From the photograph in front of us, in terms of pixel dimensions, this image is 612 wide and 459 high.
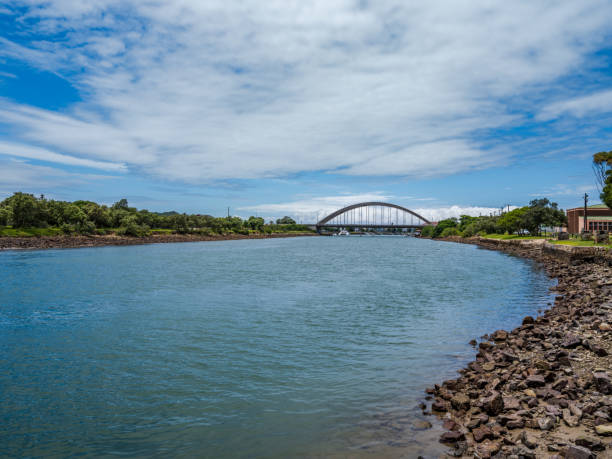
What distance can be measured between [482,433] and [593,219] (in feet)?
342

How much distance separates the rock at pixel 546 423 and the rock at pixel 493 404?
0.79 metres

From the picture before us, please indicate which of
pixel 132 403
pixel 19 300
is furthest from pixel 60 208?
pixel 132 403

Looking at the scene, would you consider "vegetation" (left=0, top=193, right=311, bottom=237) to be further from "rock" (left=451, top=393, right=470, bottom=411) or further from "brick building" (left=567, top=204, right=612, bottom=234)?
"brick building" (left=567, top=204, right=612, bottom=234)

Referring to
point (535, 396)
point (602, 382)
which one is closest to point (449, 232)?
point (602, 382)

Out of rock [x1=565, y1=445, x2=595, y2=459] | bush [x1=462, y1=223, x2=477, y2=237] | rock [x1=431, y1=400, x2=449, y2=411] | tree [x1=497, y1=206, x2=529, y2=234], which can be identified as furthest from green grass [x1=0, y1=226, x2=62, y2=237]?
bush [x1=462, y1=223, x2=477, y2=237]

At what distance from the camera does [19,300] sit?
23969mm

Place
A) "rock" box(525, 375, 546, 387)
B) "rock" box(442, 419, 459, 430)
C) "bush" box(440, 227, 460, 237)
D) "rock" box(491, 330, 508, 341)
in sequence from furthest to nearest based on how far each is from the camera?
"bush" box(440, 227, 460, 237), "rock" box(491, 330, 508, 341), "rock" box(525, 375, 546, 387), "rock" box(442, 419, 459, 430)

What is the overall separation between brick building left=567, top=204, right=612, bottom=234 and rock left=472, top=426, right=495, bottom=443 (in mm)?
99672

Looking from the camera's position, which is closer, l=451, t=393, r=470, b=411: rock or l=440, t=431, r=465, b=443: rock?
l=440, t=431, r=465, b=443: rock

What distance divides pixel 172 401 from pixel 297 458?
389 centimetres

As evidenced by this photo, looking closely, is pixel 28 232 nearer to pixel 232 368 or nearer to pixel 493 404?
pixel 232 368

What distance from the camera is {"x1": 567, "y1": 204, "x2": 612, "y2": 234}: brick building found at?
90375mm

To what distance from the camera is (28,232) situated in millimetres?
88750

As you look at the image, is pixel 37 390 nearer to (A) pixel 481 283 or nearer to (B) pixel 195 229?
(A) pixel 481 283
